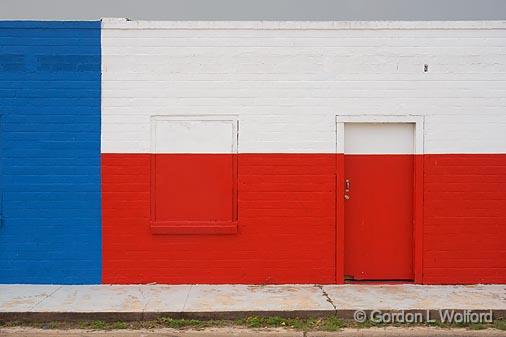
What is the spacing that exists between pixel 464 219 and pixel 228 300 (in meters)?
3.74

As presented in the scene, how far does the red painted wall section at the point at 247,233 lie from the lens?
396 inches

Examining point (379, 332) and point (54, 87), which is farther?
point (54, 87)

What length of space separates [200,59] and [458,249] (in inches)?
185

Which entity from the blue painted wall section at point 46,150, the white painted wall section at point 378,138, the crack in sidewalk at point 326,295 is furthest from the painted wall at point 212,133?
the white painted wall section at point 378,138

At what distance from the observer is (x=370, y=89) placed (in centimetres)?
1008

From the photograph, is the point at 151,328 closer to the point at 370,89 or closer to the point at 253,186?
the point at 253,186

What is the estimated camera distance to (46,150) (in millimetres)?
10047

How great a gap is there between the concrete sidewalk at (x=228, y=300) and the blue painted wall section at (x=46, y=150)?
479 millimetres

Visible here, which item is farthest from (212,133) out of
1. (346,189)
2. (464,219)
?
(464,219)

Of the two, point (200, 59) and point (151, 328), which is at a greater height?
point (200, 59)

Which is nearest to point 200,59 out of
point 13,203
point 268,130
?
point 268,130

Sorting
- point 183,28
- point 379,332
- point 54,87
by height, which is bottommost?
point 379,332

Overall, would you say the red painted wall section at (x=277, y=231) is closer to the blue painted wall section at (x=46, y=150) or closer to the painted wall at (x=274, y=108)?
the painted wall at (x=274, y=108)

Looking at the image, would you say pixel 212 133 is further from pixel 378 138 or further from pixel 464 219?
pixel 464 219
